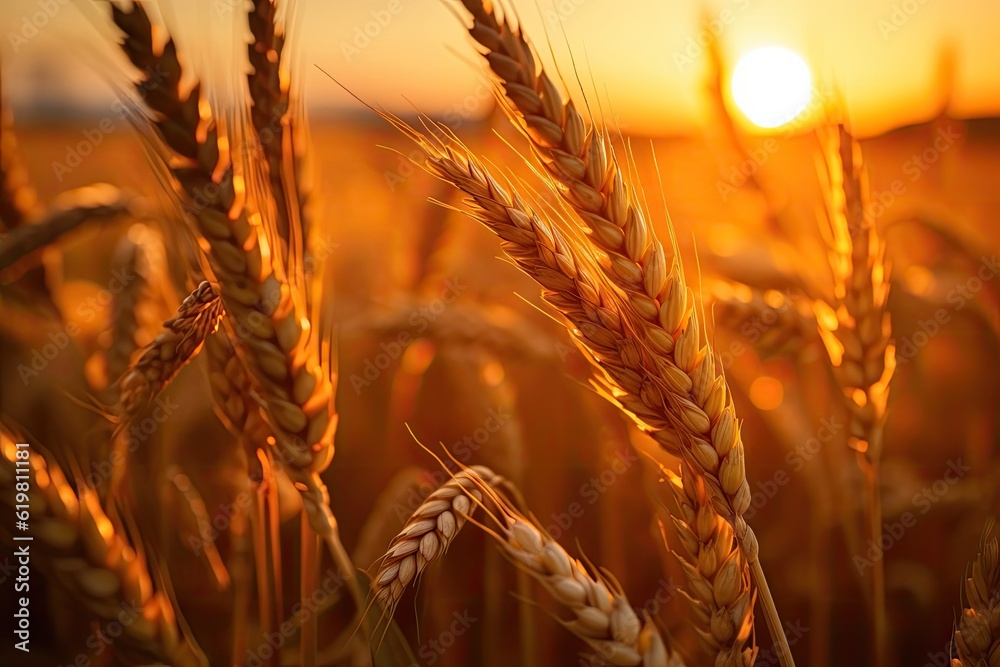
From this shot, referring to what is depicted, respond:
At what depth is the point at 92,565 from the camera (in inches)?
20.8

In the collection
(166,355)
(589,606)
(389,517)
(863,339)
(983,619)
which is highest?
(863,339)

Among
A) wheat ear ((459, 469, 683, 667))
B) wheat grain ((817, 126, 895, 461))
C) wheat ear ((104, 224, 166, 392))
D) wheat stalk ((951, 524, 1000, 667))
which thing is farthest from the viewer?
wheat ear ((104, 224, 166, 392))

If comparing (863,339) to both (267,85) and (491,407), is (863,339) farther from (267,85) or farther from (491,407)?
(267,85)

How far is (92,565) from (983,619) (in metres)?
0.86

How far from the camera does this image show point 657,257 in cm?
46

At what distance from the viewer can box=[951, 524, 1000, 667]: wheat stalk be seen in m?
0.55

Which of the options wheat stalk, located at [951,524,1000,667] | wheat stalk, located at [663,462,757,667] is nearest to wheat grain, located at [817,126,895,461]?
wheat stalk, located at [951,524,1000,667]

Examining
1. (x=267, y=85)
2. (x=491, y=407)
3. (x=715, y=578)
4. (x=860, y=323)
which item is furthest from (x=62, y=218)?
(x=860, y=323)

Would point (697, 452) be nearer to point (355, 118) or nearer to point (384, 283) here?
point (384, 283)

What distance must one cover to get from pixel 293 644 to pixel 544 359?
0.69m

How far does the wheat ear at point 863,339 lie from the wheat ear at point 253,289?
2.20ft

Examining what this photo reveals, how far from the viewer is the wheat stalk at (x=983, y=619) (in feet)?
1.82

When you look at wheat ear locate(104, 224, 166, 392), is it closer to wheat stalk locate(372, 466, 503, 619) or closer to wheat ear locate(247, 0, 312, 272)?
wheat ear locate(247, 0, 312, 272)

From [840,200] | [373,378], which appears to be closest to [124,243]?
[373,378]
